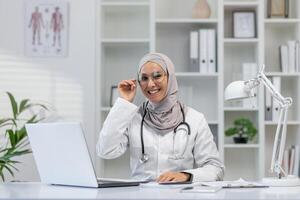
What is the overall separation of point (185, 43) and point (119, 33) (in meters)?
0.50

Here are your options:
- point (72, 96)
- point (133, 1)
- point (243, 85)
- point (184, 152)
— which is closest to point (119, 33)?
point (133, 1)

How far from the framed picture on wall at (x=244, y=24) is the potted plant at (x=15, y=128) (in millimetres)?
1489

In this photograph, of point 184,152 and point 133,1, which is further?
point 133,1

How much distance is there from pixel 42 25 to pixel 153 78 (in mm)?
1631

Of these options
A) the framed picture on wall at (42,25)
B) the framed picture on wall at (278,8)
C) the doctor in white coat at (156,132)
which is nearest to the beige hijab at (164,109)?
the doctor in white coat at (156,132)

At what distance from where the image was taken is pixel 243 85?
2432 millimetres

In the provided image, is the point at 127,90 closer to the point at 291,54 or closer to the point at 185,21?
the point at 185,21

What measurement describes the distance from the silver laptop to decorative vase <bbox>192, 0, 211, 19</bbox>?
2.29m

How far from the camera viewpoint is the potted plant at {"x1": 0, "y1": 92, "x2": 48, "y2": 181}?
12.8 ft

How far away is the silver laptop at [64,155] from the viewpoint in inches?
82.0

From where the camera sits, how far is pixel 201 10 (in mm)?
4328

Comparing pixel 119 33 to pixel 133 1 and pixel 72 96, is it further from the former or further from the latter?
pixel 72 96

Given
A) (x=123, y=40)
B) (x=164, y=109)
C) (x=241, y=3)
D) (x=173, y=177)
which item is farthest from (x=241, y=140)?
(x=173, y=177)

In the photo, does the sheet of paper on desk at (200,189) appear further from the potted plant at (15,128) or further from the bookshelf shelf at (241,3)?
the bookshelf shelf at (241,3)
